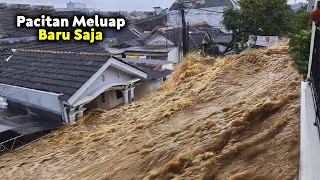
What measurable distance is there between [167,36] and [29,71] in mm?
17131

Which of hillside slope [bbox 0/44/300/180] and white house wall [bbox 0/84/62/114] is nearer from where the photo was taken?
hillside slope [bbox 0/44/300/180]

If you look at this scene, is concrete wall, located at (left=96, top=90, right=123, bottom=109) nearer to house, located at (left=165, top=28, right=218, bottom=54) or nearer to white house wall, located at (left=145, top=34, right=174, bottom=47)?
house, located at (left=165, top=28, right=218, bottom=54)

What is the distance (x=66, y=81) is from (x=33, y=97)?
40.7 inches

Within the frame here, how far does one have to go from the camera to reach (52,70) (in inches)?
382

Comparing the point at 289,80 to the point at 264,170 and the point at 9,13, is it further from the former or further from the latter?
the point at 9,13

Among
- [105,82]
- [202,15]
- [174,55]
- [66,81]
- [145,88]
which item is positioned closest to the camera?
[66,81]

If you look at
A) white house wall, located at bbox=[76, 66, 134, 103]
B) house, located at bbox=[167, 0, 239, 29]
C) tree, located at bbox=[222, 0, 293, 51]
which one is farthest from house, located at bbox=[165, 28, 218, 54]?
white house wall, located at bbox=[76, 66, 134, 103]

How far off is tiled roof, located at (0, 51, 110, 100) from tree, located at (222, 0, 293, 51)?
519 inches

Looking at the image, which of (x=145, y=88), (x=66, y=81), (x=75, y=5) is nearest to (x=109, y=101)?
(x=66, y=81)

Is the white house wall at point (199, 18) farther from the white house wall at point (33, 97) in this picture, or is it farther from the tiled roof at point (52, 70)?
the white house wall at point (33, 97)

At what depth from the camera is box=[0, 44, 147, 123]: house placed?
841 cm

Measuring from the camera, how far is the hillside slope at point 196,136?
4.52 m

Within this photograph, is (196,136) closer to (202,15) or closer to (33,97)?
(33,97)

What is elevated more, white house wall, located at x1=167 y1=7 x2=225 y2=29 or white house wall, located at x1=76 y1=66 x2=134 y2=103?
white house wall, located at x1=167 y1=7 x2=225 y2=29
